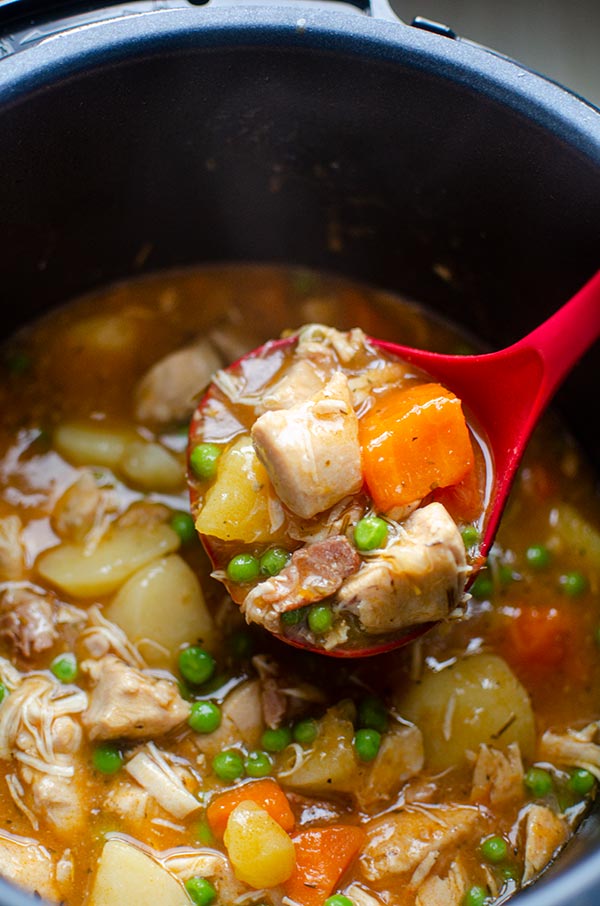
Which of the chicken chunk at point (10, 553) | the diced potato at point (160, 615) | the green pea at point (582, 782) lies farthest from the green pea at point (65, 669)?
the green pea at point (582, 782)

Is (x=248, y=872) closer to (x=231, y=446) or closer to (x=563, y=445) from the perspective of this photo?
(x=231, y=446)

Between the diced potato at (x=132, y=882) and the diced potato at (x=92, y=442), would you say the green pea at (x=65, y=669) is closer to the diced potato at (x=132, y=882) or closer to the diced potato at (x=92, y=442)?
the diced potato at (x=132, y=882)

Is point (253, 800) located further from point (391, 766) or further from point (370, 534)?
point (370, 534)

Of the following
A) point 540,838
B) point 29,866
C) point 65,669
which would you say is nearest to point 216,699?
point 65,669

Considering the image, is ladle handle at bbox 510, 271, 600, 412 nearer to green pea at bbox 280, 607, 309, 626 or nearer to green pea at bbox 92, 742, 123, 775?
green pea at bbox 280, 607, 309, 626

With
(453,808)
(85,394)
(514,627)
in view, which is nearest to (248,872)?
(453,808)

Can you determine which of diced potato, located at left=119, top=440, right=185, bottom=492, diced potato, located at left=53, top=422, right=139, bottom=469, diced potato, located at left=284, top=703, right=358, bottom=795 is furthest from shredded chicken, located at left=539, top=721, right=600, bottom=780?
diced potato, located at left=53, top=422, right=139, bottom=469
